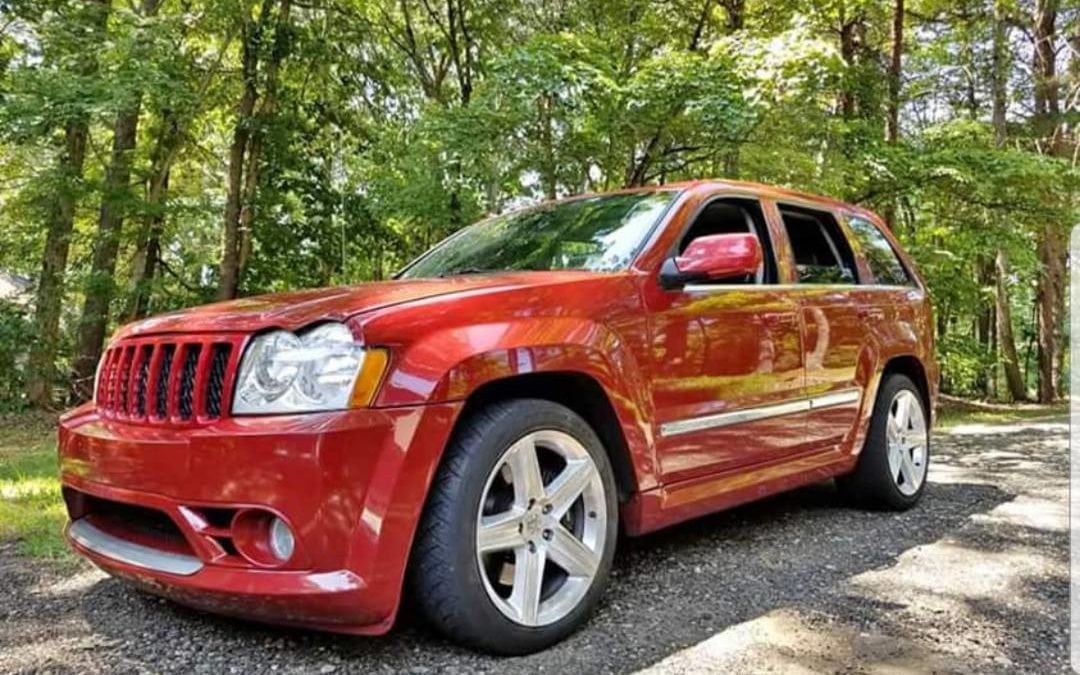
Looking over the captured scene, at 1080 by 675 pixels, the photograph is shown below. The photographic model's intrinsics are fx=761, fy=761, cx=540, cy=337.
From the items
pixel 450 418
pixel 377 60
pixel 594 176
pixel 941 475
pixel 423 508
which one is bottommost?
pixel 941 475

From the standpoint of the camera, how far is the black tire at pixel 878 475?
400cm

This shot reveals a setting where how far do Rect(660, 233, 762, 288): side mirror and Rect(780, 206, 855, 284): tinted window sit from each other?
3.28 ft

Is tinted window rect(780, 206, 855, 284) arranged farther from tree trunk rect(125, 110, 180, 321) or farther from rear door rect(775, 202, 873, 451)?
tree trunk rect(125, 110, 180, 321)

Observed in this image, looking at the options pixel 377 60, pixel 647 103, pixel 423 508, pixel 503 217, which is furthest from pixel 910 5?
pixel 423 508

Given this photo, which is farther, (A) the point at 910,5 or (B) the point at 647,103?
(A) the point at 910,5

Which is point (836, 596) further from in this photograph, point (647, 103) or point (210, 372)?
point (647, 103)

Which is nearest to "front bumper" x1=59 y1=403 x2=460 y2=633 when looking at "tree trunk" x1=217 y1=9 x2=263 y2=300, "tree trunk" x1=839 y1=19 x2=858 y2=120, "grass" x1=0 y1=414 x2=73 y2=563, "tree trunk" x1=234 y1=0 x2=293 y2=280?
"grass" x1=0 y1=414 x2=73 y2=563

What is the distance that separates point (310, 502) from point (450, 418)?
1.39ft

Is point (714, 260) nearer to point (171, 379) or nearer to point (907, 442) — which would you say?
point (171, 379)

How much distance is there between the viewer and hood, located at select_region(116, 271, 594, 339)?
2105 mm

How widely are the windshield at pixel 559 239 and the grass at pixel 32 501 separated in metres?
1.97

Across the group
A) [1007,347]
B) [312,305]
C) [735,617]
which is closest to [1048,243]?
[1007,347]

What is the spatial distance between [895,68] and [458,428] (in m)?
11.6

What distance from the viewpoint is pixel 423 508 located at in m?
2.09
